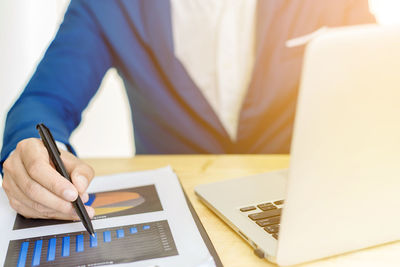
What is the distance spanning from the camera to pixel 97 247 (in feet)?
1.68

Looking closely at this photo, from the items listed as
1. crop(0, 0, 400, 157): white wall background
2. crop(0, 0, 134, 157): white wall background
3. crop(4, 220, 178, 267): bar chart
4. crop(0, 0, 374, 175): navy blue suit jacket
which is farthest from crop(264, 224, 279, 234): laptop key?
A: crop(0, 0, 400, 157): white wall background

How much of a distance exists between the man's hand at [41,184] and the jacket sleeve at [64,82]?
99 millimetres

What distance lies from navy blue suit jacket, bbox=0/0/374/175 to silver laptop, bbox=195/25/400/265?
62 cm

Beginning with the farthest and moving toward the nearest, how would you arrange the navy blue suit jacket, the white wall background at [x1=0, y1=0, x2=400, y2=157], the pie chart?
the white wall background at [x1=0, y1=0, x2=400, y2=157] < the navy blue suit jacket < the pie chart

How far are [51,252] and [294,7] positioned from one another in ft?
2.58

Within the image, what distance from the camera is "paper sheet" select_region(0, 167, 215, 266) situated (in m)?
0.49

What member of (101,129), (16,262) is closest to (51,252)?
(16,262)

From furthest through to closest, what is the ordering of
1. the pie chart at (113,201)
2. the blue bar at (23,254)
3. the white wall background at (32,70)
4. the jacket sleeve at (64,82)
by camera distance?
the white wall background at (32,70)
the jacket sleeve at (64,82)
the pie chart at (113,201)
the blue bar at (23,254)

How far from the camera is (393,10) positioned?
1185mm

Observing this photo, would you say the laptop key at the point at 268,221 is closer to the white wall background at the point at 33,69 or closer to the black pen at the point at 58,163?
the black pen at the point at 58,163

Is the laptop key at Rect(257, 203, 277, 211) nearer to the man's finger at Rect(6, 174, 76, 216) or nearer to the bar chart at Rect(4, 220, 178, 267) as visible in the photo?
the bar chart at Rect(4, 220, 178, 267)

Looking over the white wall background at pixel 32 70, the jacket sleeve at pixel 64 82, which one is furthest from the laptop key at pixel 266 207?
the white wall background at pixel 32 70

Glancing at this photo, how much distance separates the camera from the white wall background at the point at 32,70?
1.75 m

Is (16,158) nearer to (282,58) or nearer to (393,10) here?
(282,58)
